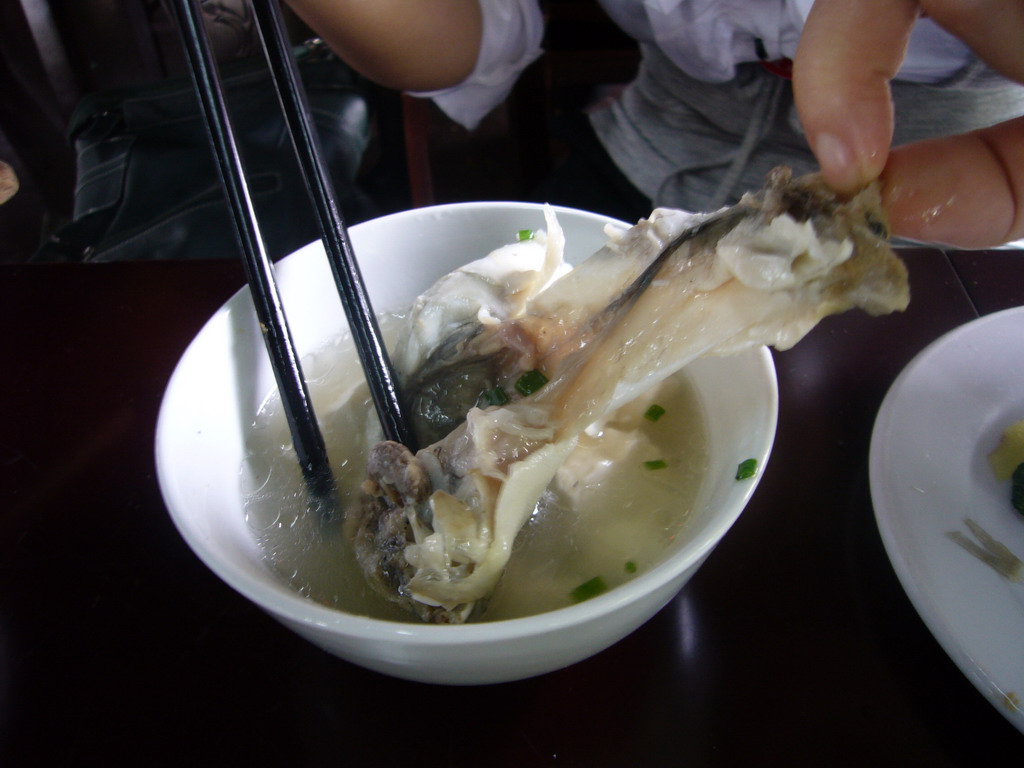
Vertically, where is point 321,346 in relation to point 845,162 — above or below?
below

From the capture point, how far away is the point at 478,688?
2.33 feet

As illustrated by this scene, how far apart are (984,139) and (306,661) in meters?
1.00

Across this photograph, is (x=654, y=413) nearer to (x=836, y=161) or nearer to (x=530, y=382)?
(x=530, y=382)

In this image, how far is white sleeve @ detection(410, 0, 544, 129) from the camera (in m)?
1.62

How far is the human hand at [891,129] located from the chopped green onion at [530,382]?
37cm

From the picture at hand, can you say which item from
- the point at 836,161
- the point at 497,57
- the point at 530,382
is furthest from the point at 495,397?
the point at 497,57

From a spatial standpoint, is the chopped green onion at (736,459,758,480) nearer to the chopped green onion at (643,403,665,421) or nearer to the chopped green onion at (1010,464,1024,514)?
the chopped green onion at (643,403,665,421)

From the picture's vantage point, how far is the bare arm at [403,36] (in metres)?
1.43

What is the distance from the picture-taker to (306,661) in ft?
2.44

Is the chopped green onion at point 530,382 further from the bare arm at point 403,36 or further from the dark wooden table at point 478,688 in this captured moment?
the bare arm at point 403,36

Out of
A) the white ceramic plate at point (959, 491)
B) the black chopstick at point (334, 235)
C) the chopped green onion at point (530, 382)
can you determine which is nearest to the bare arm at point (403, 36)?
the black chopstick at point (334, 235)

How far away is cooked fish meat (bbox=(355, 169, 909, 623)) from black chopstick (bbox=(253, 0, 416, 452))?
0.07m

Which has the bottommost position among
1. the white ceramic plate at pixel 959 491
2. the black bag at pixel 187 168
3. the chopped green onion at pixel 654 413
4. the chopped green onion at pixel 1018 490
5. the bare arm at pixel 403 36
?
the chopped green onion at pixel 1018 490

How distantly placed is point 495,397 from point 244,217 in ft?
1.16
